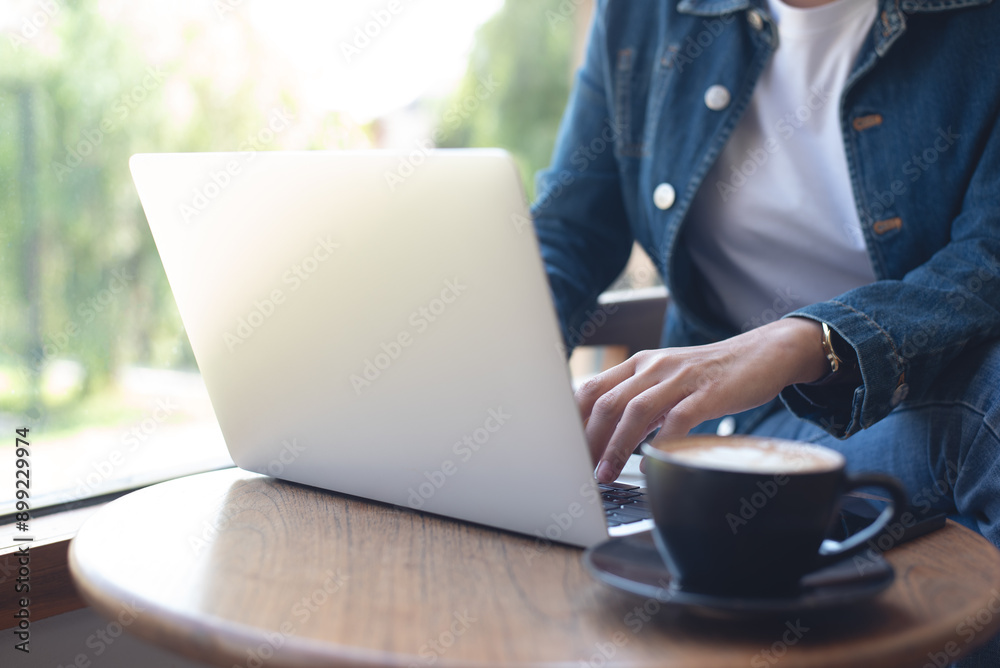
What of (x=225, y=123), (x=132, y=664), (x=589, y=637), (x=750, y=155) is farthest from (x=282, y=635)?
(x=225, y=123)

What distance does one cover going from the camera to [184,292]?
0.64 metres

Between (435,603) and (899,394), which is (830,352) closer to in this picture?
(899,394)

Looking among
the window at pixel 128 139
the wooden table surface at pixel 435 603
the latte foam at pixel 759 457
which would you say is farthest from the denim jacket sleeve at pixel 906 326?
the window at pixel 128 139

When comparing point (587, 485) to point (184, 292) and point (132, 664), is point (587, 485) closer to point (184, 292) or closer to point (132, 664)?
point (184, 292)

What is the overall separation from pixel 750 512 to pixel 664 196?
0.73 metres

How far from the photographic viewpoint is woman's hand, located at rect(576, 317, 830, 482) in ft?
1.89

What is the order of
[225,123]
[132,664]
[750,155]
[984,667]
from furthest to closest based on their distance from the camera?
[225,123] < [750,155] < [132,664] < [984,667]

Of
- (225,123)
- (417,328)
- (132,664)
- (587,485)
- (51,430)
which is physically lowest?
(132,664)

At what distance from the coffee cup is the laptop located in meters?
0.08

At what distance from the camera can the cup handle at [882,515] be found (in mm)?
402

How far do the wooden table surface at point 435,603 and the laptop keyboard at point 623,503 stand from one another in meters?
0.07

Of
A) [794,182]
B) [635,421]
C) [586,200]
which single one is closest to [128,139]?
[586,200]

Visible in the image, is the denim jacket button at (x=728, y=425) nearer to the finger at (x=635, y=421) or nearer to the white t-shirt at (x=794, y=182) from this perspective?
the white t-shirt at (x=794, y=182)

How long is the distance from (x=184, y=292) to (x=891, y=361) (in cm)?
60
